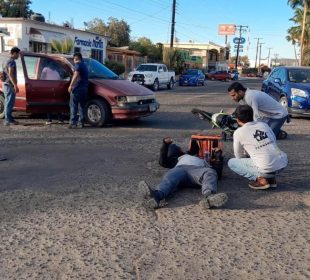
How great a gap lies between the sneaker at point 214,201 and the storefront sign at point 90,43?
29334 mm

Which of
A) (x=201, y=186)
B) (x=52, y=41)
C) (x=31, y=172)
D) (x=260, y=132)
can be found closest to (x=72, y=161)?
(x=31, y=172)

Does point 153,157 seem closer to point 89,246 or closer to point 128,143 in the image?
point 128,143

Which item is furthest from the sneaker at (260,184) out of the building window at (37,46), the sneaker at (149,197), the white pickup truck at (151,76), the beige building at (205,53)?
the beige building at (205,53)

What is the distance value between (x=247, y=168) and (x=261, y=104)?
2.42 meters

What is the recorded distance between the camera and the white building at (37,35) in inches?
1042

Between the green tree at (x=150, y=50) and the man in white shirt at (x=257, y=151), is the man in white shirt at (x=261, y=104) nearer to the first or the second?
the man in white shirt at (x=257, y=151)

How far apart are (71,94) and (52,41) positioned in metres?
19.9

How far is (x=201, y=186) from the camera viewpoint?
17.7 ft

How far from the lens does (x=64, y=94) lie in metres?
10.8

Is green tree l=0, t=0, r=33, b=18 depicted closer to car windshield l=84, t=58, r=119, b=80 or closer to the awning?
the awning

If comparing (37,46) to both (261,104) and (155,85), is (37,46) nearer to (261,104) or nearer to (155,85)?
(155,85)

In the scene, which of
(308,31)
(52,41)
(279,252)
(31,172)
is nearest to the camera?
(279,252)

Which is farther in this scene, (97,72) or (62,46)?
(62,46)

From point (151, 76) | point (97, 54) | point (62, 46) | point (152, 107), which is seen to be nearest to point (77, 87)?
point (152, 107)
